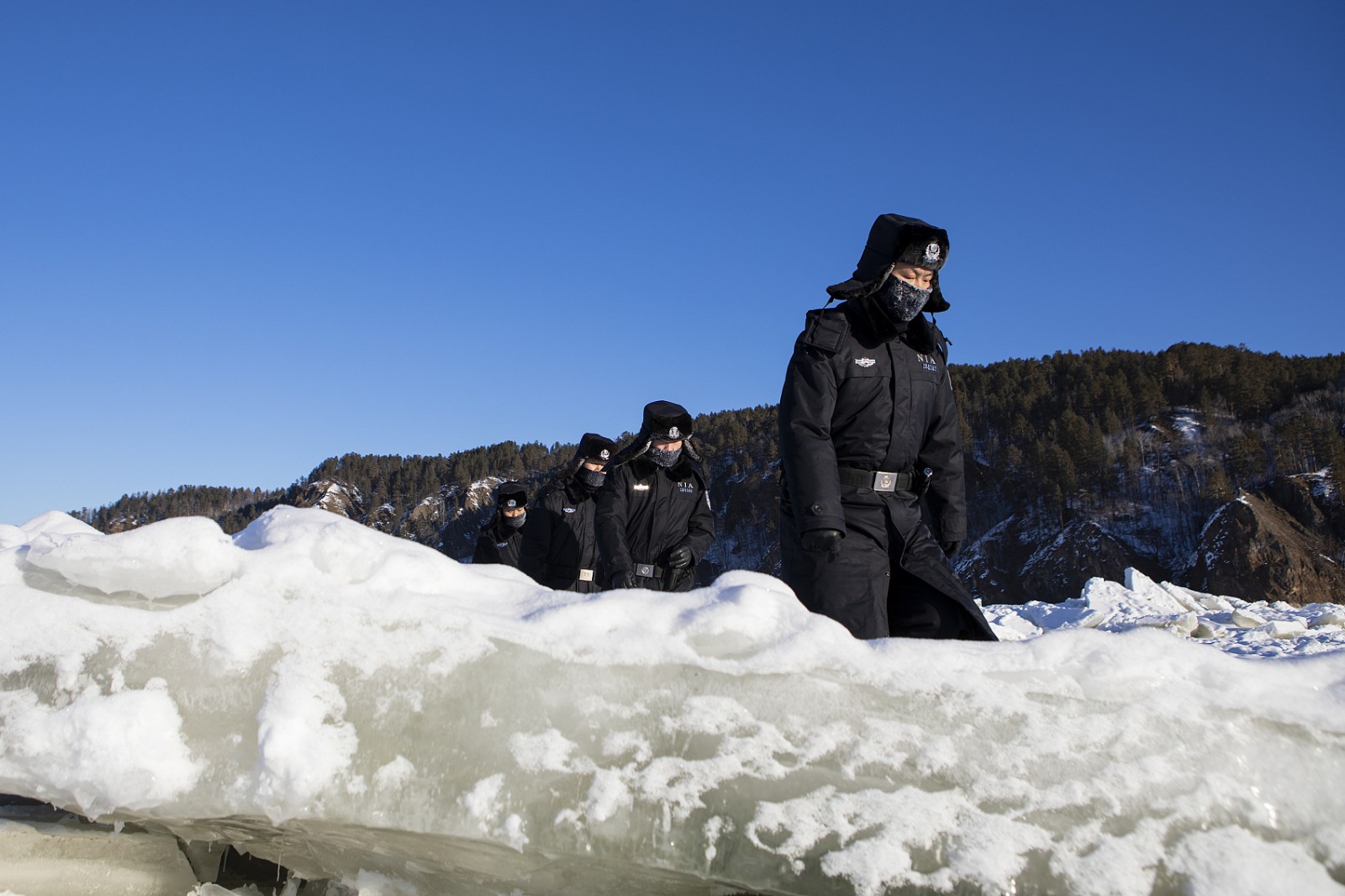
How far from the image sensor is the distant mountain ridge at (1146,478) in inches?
890

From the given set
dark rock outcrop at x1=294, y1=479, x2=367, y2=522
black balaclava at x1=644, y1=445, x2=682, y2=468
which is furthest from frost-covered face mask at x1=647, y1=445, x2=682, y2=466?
dark rock outcrop at x1=294, y1=479, x2=367, y2=522

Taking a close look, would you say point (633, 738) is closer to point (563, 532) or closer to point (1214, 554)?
point (563, 532)

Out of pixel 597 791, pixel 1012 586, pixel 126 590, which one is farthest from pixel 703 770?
pixel 1012 586

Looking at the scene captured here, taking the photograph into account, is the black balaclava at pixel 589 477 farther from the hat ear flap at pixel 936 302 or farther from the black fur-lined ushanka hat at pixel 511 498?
the hat ear flap at pixel 936 302

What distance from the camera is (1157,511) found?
26.5m

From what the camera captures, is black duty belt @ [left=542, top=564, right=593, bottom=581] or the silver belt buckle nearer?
the silver belt buckle

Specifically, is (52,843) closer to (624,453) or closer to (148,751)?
(148,751)

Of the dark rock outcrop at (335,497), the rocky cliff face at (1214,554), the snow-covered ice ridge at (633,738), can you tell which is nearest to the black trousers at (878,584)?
the snow-covered ice ridge at (633,738)

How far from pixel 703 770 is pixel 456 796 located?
446mm

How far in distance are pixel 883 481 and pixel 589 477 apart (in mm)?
4276

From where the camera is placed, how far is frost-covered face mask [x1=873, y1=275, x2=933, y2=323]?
11.4 ft

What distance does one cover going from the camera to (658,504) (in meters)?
6.21

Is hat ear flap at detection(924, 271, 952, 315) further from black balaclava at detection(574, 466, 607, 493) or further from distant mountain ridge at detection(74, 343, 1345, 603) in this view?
distant mountain ridge at detection(74, 343, 1345, 603)

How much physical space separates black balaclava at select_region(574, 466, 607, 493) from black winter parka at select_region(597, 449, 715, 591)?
1.16m
